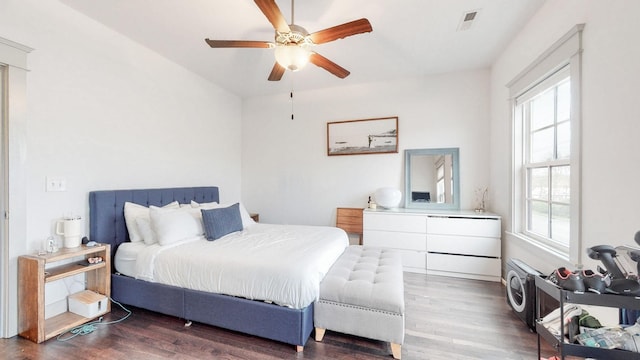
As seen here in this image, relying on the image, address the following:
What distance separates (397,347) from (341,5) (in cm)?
270

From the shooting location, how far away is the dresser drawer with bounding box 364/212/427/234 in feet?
10.8

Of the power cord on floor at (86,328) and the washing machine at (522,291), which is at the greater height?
the washing machine at (522,291)

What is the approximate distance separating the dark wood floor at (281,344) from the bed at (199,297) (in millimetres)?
109

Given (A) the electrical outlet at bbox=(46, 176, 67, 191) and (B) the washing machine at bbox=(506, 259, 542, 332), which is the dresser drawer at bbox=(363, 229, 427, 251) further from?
(A) the electrical outlet at bbox=(46, 176, 67, 191)

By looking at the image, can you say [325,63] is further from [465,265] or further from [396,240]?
[465,265]

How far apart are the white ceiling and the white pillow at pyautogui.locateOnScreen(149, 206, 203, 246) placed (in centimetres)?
185

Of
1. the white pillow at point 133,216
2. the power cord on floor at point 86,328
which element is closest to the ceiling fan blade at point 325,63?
the white pillow at point 133,216

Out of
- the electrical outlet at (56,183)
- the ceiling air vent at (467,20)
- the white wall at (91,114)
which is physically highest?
the ceiling air vent at (467,20)

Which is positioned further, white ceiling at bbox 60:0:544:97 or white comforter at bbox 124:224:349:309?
white ceiling at bbox 60:0:544:97

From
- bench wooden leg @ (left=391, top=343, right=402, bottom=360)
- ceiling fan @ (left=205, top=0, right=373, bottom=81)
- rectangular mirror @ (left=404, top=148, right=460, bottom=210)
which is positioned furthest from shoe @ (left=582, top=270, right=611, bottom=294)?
rectangular mirror @ (left=404, top=148, right=460, bottom=210)

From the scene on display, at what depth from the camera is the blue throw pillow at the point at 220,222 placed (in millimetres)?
2592

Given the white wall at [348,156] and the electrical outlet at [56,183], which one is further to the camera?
the white wall at [348,156]

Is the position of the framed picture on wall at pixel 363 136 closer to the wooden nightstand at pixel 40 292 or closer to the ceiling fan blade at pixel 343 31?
the ceiling fan blade at pixel 343 31

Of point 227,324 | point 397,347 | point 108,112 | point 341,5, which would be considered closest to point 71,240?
point 108,112
